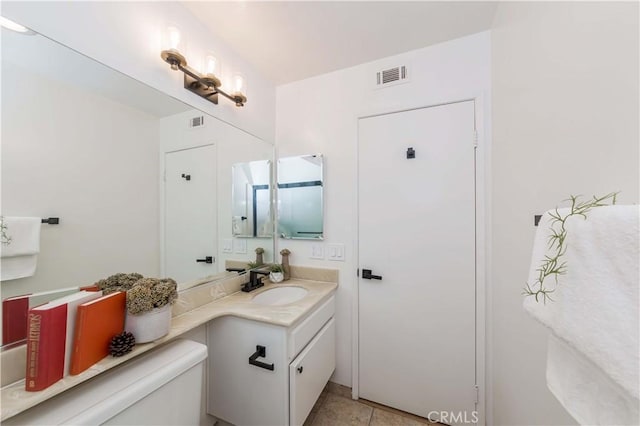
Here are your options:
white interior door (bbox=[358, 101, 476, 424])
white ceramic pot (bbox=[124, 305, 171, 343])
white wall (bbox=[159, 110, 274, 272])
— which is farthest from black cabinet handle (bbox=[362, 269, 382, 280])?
white ceramic pot (bbox=[124, 305, 171, 343])

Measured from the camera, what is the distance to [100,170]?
0.91 m

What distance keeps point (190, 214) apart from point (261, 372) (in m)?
0.96

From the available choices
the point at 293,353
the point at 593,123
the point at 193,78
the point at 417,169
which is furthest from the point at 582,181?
the point at 193,78

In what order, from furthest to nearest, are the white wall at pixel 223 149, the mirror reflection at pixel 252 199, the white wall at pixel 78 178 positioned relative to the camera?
the mirror reflection at pixel 252 199
the white wall at pixel 223 149
the white wall at pixel 78 178

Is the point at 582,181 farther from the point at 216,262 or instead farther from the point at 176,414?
the point at 216,262

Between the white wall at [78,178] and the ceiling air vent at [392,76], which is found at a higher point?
the ceiling air vent at [392,76]

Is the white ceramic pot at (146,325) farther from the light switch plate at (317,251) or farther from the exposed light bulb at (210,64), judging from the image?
the exposed light bulb at (210,64)

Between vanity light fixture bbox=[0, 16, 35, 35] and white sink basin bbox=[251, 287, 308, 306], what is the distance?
1541mm

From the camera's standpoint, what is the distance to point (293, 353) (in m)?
1.12

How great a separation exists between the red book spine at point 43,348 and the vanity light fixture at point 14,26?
893 millimetres

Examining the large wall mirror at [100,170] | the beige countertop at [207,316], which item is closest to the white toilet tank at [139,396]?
the beige countertop at [207,316]

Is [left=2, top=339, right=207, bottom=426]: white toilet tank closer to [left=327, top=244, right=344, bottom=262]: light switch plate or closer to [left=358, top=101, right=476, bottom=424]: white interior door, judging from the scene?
[left=327, top=244, right=344, bottom=262]: light switch plate

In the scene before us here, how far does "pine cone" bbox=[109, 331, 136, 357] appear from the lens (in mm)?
747

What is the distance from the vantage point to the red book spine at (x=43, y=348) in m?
0.61
